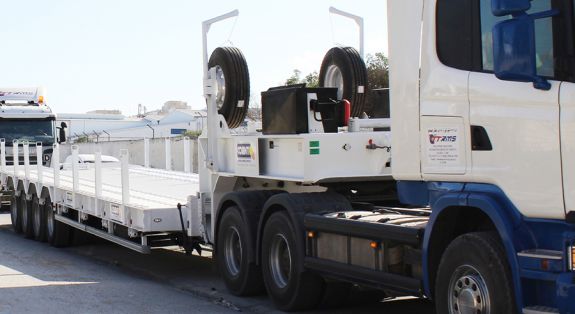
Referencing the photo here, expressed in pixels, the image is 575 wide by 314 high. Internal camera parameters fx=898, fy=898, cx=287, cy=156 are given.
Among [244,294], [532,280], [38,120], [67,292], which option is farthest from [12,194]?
[532,280]

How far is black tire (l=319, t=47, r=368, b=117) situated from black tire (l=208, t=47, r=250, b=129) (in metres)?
1.08

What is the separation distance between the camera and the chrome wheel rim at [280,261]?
9320 mm

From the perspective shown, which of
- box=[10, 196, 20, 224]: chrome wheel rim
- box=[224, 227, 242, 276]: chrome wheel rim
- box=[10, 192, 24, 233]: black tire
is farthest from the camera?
box=[10, 196, 20, 224]: chrome wheel rim

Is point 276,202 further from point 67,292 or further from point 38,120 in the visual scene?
point 38,120

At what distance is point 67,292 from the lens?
1071cm

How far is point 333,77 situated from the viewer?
1084cm

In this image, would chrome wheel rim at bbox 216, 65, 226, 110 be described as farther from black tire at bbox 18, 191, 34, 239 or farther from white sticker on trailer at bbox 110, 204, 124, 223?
black tire at bbox 18, 191, 34, 239

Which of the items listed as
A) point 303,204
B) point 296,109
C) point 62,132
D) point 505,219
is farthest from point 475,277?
point 62,132

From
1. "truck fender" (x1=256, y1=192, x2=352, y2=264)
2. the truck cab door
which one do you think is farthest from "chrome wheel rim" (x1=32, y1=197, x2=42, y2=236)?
the truck cab door

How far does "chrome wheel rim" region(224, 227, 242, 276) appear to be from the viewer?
10303 mm

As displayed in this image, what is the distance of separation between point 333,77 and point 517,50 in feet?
17.9

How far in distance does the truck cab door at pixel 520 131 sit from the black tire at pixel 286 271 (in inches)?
118

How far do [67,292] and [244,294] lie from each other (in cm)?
222

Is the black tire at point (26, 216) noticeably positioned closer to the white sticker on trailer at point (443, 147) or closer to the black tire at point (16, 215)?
the black tire at point (16, 215)
